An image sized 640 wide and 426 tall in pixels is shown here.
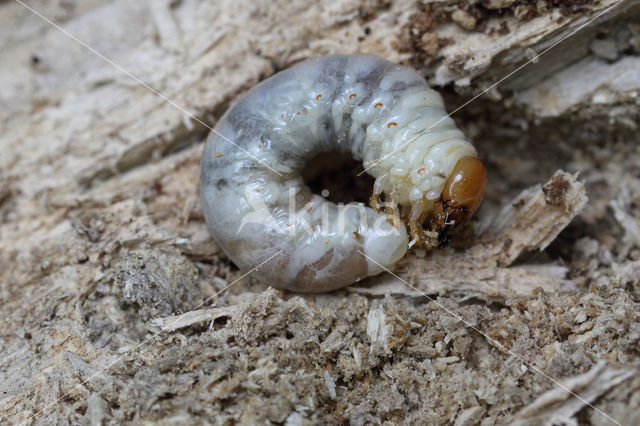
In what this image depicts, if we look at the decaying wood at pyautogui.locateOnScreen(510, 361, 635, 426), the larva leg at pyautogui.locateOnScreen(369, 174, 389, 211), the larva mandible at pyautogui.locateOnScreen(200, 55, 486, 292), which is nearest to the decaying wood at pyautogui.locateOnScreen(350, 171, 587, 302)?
the larva mandible at pyautogui.locateOnScreen(200, 55, 486, 292)

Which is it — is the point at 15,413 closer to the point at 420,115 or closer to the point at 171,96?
the point at 171,96

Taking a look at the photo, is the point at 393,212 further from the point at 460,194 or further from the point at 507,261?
the point at 507,261

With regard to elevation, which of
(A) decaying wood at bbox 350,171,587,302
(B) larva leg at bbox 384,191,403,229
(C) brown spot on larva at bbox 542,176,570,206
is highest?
(B) larva leg at bbox 384,191,403,229

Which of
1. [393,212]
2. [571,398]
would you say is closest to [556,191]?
[393,212]

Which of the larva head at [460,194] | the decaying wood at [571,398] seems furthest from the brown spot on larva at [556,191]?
the decaying wood at [571,398]

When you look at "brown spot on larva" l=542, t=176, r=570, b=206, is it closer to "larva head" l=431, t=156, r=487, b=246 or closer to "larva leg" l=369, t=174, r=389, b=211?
"larva head" l=431, t=156, r=487, b=246

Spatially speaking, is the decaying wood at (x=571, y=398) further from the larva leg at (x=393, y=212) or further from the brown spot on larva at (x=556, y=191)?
the larva leg at (x=393, y=212)
